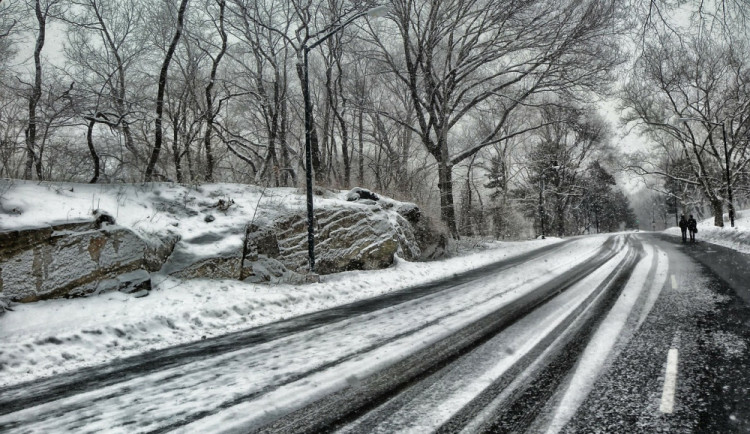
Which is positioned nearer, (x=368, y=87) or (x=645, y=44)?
(x=645, y=44)

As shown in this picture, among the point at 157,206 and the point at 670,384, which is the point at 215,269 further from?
the point at 670,384

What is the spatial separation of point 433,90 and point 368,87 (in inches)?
425

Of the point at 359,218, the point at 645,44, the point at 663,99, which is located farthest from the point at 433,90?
the point at 663,99

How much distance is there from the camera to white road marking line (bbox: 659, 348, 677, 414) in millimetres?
2960

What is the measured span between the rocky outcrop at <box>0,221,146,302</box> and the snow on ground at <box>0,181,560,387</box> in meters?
0.24

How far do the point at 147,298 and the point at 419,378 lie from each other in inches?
243

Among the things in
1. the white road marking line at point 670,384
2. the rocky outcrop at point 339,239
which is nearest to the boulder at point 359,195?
the rocky outcrop at point 339,239

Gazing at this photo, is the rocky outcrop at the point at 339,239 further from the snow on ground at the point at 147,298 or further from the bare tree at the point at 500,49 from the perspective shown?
the bare tree at the point at 500,49

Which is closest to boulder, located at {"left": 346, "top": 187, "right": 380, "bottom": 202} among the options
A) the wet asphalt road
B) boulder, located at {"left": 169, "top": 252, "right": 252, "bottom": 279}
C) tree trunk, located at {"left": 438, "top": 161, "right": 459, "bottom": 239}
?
boulder, located at {"left": 169, "top": 252, "right": 252, "bottom": 279}

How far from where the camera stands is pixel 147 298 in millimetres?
7695

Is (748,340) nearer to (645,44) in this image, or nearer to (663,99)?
(645,44)

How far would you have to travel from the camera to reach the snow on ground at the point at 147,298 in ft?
18.3

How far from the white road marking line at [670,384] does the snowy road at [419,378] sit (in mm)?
22

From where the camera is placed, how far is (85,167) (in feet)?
53.5
